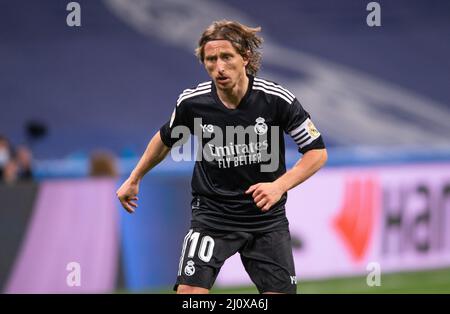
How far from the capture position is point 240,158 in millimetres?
6820

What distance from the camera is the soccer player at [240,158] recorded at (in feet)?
22.1

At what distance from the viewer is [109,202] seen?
11.5 m

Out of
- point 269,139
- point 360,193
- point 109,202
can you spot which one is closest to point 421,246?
point 360,193

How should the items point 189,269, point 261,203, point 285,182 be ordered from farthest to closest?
point 189,269 < point 285,182 < point 261,203

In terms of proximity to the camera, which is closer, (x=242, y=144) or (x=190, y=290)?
(x=190, y=290)

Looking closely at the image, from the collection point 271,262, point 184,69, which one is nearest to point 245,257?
point 271,262

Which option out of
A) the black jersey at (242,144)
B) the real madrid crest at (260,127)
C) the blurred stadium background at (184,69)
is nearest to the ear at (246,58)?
the black jersey at (242,144)

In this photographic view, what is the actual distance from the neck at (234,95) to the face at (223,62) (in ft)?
0.16

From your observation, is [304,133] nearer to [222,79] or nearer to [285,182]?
[285,182]

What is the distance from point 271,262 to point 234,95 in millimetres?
1150

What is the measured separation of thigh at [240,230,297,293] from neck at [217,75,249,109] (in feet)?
2.98

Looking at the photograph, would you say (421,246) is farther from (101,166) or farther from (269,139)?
(269,139)

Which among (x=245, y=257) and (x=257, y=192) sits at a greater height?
(x=257, y=192)
